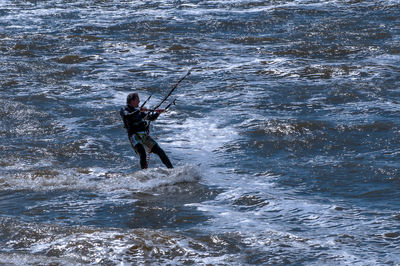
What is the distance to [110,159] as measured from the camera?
17719 millimetres

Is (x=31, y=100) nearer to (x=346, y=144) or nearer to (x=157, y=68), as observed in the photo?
(x=157, y=68)

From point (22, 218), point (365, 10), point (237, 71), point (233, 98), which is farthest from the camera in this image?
point (365, 10)

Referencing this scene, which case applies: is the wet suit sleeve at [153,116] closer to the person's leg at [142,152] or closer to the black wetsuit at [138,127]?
the black wetsuit at [138,127]

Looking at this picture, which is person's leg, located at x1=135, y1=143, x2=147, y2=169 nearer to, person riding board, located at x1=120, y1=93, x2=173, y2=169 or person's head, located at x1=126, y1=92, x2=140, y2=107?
person riding board, located at x1=120, y1=93, x2=173, y2=169

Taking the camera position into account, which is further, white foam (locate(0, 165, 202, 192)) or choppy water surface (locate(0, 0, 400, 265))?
white foam (locate(0, 165, 202, 192))

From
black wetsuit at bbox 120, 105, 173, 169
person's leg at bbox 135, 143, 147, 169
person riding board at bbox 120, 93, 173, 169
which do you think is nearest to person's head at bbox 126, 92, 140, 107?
person riding board at bbox 120, 93, 173, 169

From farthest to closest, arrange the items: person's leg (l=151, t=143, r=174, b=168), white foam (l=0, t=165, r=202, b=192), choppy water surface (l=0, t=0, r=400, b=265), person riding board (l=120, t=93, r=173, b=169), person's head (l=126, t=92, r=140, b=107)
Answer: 1. person's leg (l=151, t=143, r=174, b=168)
2. white foam (l=0, t=165, r=202, b=192)
3. person riding board (l=120, t=93, r=173, b=169)
4. person's head (l=126, t=92, r=140, b=107)
5. choppy water surface (l=0, t=0, r=400, b=265)

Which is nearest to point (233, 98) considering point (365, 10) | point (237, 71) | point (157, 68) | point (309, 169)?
point (237, 71)

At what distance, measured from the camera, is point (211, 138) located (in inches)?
765

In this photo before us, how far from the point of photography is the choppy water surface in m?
12.1

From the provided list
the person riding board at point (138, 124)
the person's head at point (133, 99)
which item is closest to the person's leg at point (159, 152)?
the person riding board at point (138, 124)

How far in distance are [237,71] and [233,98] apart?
11.3 ft

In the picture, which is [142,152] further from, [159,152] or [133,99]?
[133,99]

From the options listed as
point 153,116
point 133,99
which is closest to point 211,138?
point 153,116
